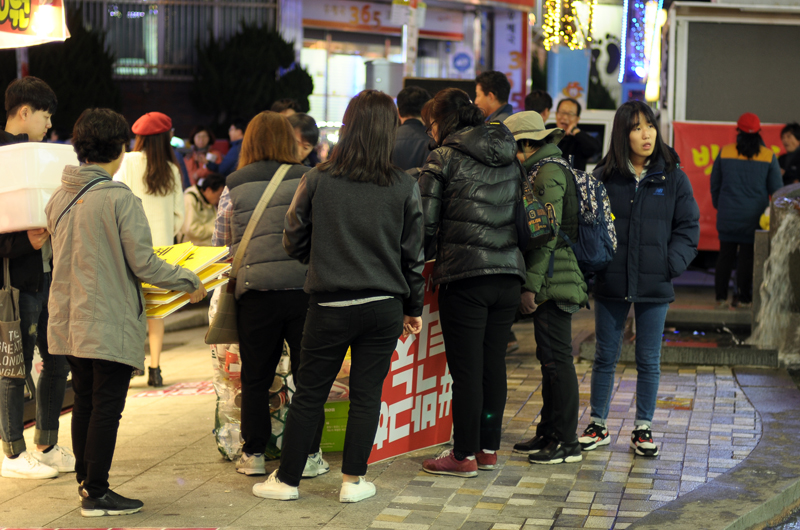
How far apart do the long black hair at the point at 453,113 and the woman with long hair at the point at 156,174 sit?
2423mm

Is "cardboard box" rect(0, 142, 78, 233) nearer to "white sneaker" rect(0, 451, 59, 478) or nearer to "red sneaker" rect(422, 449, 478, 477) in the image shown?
"white sneaker" rect(0, 451, 59, 478)

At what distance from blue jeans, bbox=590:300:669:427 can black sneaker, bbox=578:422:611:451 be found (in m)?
0.04

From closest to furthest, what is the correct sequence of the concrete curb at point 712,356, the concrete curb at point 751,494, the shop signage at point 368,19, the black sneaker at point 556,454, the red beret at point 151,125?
the concrete curb at point 751,494, the black sneaker at point 556,454, the red beret at point 151,125, the concrete curb at point 712,356, the shop signage at point 368,19

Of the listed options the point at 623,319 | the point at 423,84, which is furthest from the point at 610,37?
the point at 623,319

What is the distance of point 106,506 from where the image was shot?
4.22 meters

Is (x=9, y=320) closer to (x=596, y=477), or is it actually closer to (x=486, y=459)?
A: (x=486, y=459)

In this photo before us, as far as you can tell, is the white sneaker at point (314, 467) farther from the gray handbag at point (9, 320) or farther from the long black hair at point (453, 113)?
the long black hair at point (453, 113)

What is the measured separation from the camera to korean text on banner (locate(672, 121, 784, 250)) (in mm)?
11797

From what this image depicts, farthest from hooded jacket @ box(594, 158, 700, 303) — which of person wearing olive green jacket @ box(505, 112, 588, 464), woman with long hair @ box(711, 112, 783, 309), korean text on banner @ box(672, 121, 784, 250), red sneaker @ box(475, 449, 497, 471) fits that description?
korean text on banner @ box(672, 121, 784, 250)

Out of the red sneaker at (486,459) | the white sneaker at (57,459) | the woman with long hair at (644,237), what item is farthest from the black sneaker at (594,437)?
the white sneaker at (57,459)

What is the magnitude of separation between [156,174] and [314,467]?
284cm

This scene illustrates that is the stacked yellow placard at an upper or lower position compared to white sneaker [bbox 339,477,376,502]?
upper

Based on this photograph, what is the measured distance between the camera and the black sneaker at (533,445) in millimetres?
5207

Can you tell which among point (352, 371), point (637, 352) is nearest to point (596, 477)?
point (637, 352)
